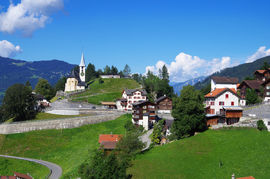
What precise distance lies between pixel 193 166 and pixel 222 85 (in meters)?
49.2

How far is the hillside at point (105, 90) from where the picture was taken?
120 m

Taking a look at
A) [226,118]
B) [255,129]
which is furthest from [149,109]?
[255,129]

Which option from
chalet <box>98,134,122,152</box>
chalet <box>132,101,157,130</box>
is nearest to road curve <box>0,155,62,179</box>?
chalet <box>98,134,122,152</box>

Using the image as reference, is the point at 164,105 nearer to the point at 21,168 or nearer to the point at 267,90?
the point at 267,90

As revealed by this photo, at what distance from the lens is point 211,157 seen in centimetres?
4166

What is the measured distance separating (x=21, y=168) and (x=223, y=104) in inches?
1924

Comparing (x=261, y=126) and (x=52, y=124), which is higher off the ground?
(x=261, y=126)

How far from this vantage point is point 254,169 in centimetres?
3475

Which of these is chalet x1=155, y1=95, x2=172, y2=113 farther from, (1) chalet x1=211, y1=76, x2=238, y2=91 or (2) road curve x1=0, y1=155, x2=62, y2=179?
(2) road curve x1=0, y1=155, x2=62, y2=179

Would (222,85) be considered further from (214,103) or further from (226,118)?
(226,118)

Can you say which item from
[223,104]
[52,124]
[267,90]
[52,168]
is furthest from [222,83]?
[52,168]

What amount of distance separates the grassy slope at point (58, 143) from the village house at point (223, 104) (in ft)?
81.6

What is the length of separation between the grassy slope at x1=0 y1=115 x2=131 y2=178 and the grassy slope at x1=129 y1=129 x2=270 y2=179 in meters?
22.5

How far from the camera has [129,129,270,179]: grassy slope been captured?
3591cm
